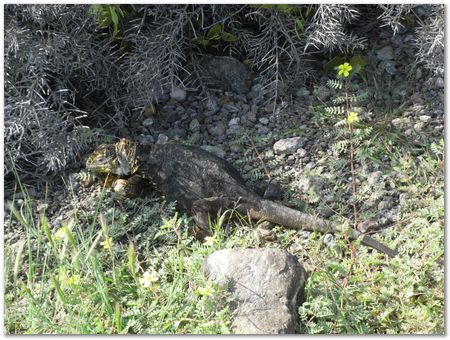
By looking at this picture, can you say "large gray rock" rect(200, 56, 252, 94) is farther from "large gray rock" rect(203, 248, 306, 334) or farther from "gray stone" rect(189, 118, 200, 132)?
"large gray rock" rect(203, 248, 306, 334)

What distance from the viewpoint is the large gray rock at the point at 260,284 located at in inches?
124

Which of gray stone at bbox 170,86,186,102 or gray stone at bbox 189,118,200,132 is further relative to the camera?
gray stone at bbox 170,86,186,102

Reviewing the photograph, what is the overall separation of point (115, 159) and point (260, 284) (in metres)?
1.38

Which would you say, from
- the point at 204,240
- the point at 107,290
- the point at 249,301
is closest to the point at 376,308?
the point at 249,301

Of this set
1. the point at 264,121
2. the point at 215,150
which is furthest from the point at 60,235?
the point at 264,121

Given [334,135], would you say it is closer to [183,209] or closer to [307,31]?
[307,31]

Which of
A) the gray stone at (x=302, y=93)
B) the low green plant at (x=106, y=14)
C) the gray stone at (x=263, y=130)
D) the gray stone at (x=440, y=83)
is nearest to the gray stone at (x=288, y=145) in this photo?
the gray stone at (x=263, y=130)

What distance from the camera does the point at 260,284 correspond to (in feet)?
10.7

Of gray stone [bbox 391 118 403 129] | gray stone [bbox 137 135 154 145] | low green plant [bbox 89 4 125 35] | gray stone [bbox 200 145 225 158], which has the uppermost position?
low green plant [bbox 89 4 125 35]

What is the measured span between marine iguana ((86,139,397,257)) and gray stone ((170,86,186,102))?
54 centimetres

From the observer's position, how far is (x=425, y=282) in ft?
11.2

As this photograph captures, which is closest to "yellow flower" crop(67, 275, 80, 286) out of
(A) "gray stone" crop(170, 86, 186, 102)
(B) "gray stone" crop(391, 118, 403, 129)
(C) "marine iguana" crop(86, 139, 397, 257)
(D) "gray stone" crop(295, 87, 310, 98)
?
(C) "marine iguana" crop(86, 139, 397, 257)

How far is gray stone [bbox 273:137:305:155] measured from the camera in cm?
432

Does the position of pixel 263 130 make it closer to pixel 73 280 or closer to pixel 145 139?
pixel 145 139
